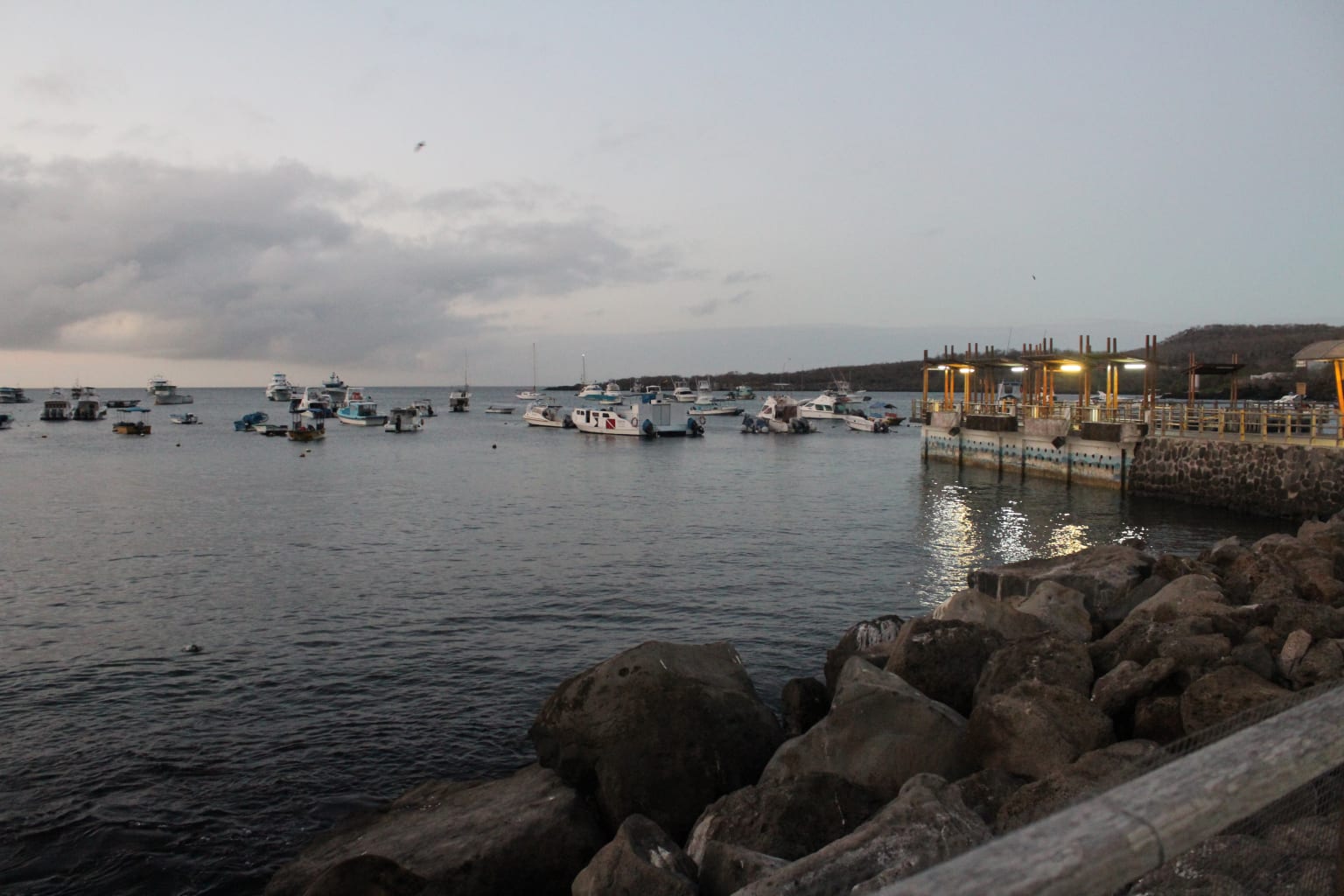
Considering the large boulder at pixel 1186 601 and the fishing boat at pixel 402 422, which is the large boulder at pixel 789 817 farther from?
the fishing boat at pixel 402 422

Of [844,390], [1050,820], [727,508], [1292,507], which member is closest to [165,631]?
[1050,820]

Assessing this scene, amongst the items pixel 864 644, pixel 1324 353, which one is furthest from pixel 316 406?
pixel 864 644

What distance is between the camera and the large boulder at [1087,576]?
46.1 ft

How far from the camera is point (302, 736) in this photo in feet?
39.7

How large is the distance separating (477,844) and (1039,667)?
→ 17.8ft

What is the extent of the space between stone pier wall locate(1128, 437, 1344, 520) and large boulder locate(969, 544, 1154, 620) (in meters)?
17.8

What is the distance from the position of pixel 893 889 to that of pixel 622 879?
498 cm

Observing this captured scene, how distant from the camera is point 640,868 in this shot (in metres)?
6.08

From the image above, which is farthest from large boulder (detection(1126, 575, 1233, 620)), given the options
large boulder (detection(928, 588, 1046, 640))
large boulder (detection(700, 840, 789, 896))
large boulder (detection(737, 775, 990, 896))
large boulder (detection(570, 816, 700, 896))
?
large boulder (detection(570, 816, 700, 896))

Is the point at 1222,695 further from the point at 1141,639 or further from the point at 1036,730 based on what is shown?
the point at 1141,639

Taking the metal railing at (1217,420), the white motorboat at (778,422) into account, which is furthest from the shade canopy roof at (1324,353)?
the white motorboat at (778,422)

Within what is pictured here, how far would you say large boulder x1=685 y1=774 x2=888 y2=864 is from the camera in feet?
22.1

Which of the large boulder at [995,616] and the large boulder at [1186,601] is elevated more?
the large boulder at [1186,601]

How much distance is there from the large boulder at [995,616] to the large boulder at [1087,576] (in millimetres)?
2168
